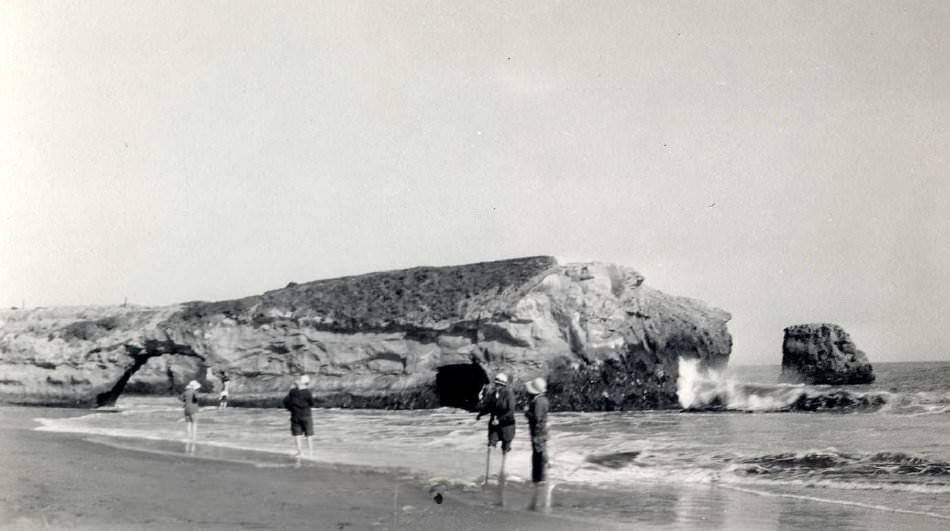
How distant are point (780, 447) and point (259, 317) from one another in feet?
78.0

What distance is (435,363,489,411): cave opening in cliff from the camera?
31.3 m

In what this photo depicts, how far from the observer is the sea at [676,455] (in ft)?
33.0

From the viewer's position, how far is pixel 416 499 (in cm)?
1030

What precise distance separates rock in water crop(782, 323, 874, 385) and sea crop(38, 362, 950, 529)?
116ft

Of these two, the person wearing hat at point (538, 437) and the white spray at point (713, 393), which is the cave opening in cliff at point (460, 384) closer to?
the white spray at point (713, 393)

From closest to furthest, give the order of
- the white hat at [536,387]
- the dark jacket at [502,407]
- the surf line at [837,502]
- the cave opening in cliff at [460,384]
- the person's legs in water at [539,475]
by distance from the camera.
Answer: the surf line at [837,502], the person's legs in water at [539,475], the white hat at [536,387], the dark jacket at [502,407], the cave opening in cliff at [460,384]

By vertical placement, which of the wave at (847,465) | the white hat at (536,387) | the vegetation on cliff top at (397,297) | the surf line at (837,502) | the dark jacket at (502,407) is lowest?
the surf line at (837,502)

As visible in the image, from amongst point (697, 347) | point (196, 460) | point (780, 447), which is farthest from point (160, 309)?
point (780, 447)

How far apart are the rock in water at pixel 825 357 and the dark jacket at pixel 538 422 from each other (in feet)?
176

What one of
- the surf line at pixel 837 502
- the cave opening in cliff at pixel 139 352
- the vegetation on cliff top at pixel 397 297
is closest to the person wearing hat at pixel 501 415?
the surf line at pixel 837 502

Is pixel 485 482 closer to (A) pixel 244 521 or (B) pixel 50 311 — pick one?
(A) pixel 244 521

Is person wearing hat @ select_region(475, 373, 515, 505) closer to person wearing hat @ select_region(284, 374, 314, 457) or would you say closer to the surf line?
the surf line

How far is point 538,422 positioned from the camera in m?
12.2

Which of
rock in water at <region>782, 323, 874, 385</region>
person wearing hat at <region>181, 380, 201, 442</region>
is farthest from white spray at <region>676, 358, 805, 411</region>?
rock in water at <region>782, 323, 874, 385</region>
